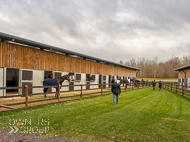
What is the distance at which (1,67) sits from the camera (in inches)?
400

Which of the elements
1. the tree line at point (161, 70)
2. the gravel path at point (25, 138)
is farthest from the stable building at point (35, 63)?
the tree line at point (161, 70)

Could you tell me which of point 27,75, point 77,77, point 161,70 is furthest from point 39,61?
point 161,70

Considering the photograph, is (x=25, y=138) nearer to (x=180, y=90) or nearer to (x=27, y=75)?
(x=27, y=75)

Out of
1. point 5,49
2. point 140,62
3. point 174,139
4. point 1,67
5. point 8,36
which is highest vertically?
point 140,62

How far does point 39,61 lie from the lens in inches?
512

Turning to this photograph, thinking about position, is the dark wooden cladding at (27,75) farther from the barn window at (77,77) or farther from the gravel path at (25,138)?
the gravel path at (25,138)

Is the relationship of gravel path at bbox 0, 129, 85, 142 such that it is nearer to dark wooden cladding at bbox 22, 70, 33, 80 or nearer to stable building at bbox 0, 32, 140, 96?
stable building at bbox 0, 32, 140, 96

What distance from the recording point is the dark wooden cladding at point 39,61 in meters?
10.6

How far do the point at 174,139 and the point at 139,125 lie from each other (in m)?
1.24

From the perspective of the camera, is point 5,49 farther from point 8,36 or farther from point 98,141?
point 98,141

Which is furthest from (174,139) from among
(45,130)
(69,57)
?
(69,57)

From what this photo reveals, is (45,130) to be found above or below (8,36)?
below

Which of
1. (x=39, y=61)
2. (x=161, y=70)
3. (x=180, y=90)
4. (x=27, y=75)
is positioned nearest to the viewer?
(x=27, y=75)

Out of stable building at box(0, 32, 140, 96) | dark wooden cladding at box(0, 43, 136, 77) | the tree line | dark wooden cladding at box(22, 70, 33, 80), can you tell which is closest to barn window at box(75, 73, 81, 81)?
stable building at box(0, 32, 140, 96)
